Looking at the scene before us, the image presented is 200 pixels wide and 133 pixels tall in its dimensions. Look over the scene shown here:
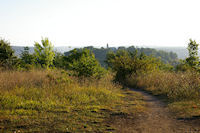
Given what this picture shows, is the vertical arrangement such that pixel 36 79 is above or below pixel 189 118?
above

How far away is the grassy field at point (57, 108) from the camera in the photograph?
457 cm

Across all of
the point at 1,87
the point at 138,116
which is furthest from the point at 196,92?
the point at 1,87

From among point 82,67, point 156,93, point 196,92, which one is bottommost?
point 156,93

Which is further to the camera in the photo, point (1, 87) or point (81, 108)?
point (1, 87)

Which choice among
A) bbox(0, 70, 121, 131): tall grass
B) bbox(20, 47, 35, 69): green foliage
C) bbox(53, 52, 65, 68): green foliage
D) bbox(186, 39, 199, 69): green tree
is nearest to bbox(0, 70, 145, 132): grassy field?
bbox(0, 70, 121, 131): tall grass

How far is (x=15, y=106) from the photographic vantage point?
5910mm

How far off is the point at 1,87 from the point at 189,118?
26.2 ft

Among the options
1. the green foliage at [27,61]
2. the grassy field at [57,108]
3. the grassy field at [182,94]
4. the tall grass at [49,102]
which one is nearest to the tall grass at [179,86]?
the grassy field at [182,94]

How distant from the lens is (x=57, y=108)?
6160 millimetres

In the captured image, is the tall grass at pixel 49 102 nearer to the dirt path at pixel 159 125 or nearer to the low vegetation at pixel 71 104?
the low vegetation at pixel 71 104

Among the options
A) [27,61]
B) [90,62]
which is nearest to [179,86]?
[90,62]

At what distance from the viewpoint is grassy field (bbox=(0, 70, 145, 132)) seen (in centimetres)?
457

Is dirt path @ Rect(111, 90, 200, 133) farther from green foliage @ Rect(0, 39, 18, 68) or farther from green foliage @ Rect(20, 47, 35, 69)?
green foliage @ Rect(20, 47, 35, 69)

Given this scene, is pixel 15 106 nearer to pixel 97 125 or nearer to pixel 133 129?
pixel 97 125
